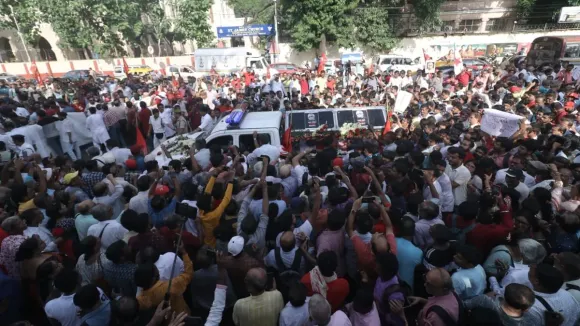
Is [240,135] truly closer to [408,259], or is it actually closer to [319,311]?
[408,259]

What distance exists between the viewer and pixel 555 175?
4582mm

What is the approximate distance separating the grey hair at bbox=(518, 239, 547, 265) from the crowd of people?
0.01 meters

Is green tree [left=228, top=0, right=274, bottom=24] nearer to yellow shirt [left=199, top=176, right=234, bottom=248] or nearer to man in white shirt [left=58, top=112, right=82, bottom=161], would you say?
man in white shirt [left=58, top=112, right=82, bottom=161]

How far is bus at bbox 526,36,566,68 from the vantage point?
17078mm

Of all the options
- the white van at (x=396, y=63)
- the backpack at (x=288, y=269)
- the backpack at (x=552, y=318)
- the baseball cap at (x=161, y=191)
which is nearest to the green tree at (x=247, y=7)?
the white van at (x=396, y=63)

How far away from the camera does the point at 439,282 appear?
256 cm

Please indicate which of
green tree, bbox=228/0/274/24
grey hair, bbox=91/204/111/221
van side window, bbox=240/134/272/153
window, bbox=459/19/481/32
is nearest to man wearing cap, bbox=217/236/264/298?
grey hair, bbox=91/204/111/221

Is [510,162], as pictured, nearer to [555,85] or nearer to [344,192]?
[344,192]

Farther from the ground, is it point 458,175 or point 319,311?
point 319,311

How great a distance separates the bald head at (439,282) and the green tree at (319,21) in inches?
1038

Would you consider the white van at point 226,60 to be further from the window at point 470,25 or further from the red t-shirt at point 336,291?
the red t-shirt at point 336,291

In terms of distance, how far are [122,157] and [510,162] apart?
6.88 metres

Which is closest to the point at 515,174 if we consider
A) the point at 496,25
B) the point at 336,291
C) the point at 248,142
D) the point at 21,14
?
the point at 336,291

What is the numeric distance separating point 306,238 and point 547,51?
1981 cm
